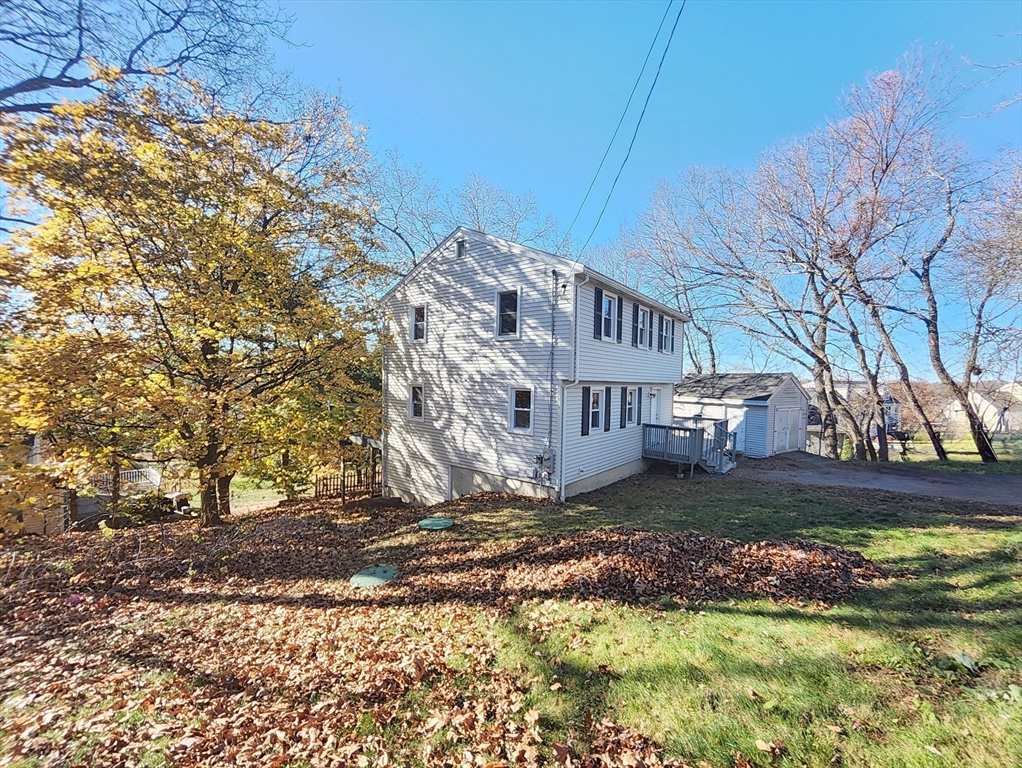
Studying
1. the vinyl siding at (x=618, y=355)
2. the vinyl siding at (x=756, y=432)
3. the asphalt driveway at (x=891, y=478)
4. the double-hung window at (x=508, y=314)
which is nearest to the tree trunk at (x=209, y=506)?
the double-hung window at (x=508, y=314)

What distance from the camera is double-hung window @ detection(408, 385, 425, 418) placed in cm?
1506

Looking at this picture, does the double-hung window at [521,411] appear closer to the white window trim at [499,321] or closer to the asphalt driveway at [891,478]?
the white window trim at [499,321]

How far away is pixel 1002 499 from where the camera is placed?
10883 mm

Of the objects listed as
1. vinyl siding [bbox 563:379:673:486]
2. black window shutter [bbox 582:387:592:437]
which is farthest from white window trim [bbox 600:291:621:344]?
black window shutter [bbox 582:387:592:437]

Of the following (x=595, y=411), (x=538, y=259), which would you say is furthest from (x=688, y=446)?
(x=538, y=259)

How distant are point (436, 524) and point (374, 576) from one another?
2.65 m

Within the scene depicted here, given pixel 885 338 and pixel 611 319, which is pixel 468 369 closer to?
pixel 611 319

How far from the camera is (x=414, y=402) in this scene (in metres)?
15.2

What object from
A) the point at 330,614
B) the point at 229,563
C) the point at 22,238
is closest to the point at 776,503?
the point at 330,614

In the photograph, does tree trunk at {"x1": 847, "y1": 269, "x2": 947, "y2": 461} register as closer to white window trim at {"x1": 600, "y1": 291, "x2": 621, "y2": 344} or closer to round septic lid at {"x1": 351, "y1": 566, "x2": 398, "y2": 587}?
white window trim at {"x1": 600, "y1": 291, "x2": 621, "y2": 344}

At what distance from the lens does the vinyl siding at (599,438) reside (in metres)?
11.8

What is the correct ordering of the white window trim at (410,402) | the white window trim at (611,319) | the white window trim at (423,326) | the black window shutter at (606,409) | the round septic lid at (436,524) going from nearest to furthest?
the round septic lid at (436,524) < the white window trim at (611,319) < the black window shutter at (606,409) < the white window trim at (423,326) < the white window trim at (410,402)

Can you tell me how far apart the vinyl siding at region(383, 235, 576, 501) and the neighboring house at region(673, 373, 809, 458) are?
11.3 m

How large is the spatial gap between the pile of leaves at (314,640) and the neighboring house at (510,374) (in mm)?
4165
